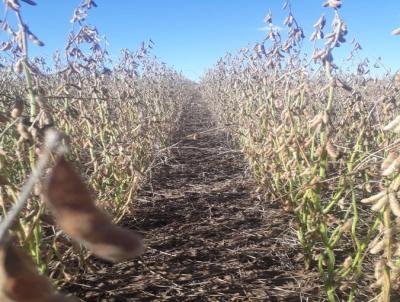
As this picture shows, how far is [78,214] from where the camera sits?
480mm

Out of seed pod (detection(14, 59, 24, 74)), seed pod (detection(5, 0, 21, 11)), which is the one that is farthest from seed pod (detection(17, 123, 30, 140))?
seed pod (detection(5, 0, 21, 11))

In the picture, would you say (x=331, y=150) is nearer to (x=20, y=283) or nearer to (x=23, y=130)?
(x=23, y=130)

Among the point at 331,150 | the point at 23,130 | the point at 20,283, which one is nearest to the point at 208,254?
the point at 331,150

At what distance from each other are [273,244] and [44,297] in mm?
2539

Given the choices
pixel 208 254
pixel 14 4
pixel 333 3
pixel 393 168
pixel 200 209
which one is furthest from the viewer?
pixel 200 209

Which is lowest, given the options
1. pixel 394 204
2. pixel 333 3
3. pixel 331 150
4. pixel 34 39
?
pixel 394 204

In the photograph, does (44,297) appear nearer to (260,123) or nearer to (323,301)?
(323,301)

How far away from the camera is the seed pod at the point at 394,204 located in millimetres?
1324

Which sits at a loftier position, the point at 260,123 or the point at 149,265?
the point at 260,123

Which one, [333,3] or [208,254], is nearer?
[333,3]

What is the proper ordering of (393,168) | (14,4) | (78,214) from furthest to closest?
(14,4)
(393,168)
(78,214)

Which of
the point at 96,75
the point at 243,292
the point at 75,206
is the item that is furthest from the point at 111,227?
the point at 96,75

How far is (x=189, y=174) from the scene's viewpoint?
4.97 meters

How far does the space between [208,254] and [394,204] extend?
64.0 inches
